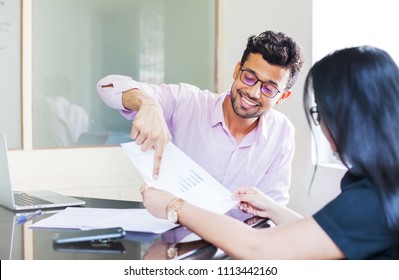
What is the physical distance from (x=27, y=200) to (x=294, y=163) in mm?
1923

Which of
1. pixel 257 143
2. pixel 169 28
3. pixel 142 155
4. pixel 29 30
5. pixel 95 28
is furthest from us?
pixel 169 28

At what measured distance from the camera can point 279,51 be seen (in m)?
1.92

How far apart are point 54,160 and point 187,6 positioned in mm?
1296

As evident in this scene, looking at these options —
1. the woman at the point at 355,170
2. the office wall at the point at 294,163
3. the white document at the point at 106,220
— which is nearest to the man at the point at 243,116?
the white document at the point at 106,220

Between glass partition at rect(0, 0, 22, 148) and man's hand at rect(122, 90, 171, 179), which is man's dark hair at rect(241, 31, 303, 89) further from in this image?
glass partition at rect(0, 0, 22, 148)

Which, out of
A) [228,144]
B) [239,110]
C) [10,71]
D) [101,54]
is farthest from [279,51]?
[10,71]

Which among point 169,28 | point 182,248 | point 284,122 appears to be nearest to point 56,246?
point 182,248

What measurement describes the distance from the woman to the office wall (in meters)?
1.93

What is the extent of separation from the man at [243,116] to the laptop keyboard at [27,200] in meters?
0.42

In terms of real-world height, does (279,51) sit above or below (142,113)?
above

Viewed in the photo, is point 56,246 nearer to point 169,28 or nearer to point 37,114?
point 37,114

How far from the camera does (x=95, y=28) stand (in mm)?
3004

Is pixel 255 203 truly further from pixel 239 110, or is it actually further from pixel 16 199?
pixel 16 199

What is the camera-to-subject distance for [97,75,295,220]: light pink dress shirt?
2.00m
